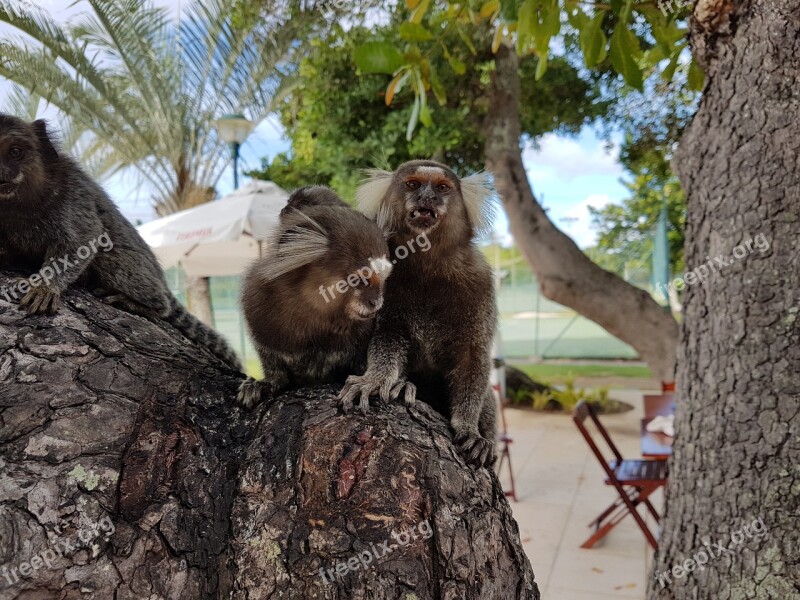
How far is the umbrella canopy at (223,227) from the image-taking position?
17.6 ft

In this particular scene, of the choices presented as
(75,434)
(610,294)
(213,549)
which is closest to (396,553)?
(213,549)

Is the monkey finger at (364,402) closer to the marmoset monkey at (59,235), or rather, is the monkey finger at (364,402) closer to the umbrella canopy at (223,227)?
the marmoset monkey at (59,235)

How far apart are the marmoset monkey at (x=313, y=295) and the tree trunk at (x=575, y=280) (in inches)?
213

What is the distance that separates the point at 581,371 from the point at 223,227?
10.5 m

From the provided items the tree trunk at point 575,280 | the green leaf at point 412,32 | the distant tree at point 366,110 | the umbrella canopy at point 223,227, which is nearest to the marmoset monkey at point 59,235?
the green leaf at point 412,32

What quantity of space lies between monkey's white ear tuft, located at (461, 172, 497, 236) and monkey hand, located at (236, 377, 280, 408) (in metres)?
0.84

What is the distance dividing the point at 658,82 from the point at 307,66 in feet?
11.8

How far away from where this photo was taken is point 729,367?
8.20 feet

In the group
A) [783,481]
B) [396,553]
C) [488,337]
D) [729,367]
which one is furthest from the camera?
[729,367]

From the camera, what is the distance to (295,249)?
1485mm

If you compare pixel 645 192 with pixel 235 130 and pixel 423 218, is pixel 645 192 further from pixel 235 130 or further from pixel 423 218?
pixel 423 218

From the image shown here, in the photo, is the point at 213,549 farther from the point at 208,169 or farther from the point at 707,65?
the point at 208,169

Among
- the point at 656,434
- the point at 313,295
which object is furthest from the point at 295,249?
the point at 656,434

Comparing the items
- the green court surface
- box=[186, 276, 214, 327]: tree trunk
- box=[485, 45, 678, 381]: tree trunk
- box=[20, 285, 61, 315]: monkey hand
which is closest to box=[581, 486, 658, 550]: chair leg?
box=[485, 45, 678, 381]: tree trunk
